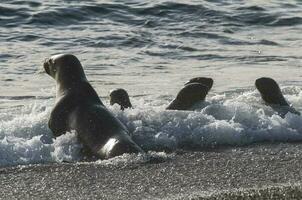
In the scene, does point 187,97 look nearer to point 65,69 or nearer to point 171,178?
point 65,69

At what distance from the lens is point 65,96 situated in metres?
10.1

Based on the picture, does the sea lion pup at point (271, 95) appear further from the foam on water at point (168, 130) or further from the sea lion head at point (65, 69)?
the sea lion head at point (65, 69)

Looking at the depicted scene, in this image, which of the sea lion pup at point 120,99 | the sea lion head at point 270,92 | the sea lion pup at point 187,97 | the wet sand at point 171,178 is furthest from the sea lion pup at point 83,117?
the sea lion head at point 270,92

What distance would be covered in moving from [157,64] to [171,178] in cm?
758

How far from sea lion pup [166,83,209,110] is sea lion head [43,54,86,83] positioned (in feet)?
3.96

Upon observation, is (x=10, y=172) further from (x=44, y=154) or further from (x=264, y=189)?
(x=264, y=189)

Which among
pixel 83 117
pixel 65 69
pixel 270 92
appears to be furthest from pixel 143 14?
pixel 83 117

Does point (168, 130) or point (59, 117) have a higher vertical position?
point (59, 117)

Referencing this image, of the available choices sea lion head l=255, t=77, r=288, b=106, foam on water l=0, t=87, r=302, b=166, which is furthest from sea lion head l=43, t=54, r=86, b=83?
sea lion head l=255, t=77, r=288, b=106

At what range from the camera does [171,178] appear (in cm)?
804

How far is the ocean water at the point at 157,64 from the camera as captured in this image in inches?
388

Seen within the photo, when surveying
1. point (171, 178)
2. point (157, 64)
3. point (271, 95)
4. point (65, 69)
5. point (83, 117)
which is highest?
point (65, 69)

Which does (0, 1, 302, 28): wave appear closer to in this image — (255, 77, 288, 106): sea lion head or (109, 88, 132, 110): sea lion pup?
(255, 77, 288, 106): sea lion head

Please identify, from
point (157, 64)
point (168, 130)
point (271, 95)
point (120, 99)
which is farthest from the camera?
point (157, 64)
